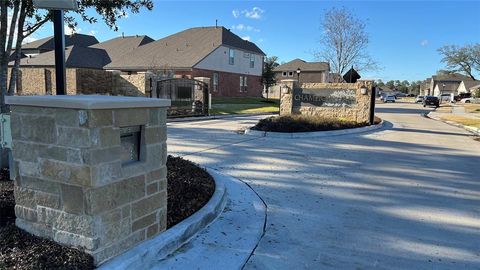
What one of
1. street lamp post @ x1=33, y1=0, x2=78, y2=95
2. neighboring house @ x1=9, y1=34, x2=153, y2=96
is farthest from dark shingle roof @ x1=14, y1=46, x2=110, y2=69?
street lamp post @ x1=33, y1=0, x2=78, y2=95

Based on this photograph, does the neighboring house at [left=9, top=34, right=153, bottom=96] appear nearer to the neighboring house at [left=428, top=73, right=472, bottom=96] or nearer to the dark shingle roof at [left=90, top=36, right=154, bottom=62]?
the dark shingle roof at [left=90, top=36, right=154, bottom=62]

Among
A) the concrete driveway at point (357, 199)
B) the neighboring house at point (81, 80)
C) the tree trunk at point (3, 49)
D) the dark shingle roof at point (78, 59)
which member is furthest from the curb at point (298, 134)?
the dark shingle roof at point (78, 59)

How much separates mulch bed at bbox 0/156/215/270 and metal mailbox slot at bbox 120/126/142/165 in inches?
36.2

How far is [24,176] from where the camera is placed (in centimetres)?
360

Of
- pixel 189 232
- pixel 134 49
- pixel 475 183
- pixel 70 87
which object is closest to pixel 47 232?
pixel 189 232

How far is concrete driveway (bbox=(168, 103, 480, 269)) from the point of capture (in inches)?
159

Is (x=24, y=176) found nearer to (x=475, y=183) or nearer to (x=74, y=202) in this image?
(x=74, y=202)

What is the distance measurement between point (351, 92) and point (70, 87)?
54.1 feet

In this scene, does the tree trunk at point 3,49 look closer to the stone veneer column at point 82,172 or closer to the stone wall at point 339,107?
the stone veneer column at point 82,172

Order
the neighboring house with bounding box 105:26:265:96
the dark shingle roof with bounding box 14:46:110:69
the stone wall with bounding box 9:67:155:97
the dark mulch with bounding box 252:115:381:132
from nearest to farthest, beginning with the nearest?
the dark mulch with bounding box 252:115:381:132, the stone wall with bounding box 9:67:155:97, the neighboring house with bounding box 105:26:265:96, the dark shingle roof with bounding box 14:46:110:69

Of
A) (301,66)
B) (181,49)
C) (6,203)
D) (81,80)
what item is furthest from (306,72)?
(6,203)

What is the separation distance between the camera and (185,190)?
531 cm

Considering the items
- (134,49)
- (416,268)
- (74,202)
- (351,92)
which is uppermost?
(134,49)

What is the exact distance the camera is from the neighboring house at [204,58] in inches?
1515
